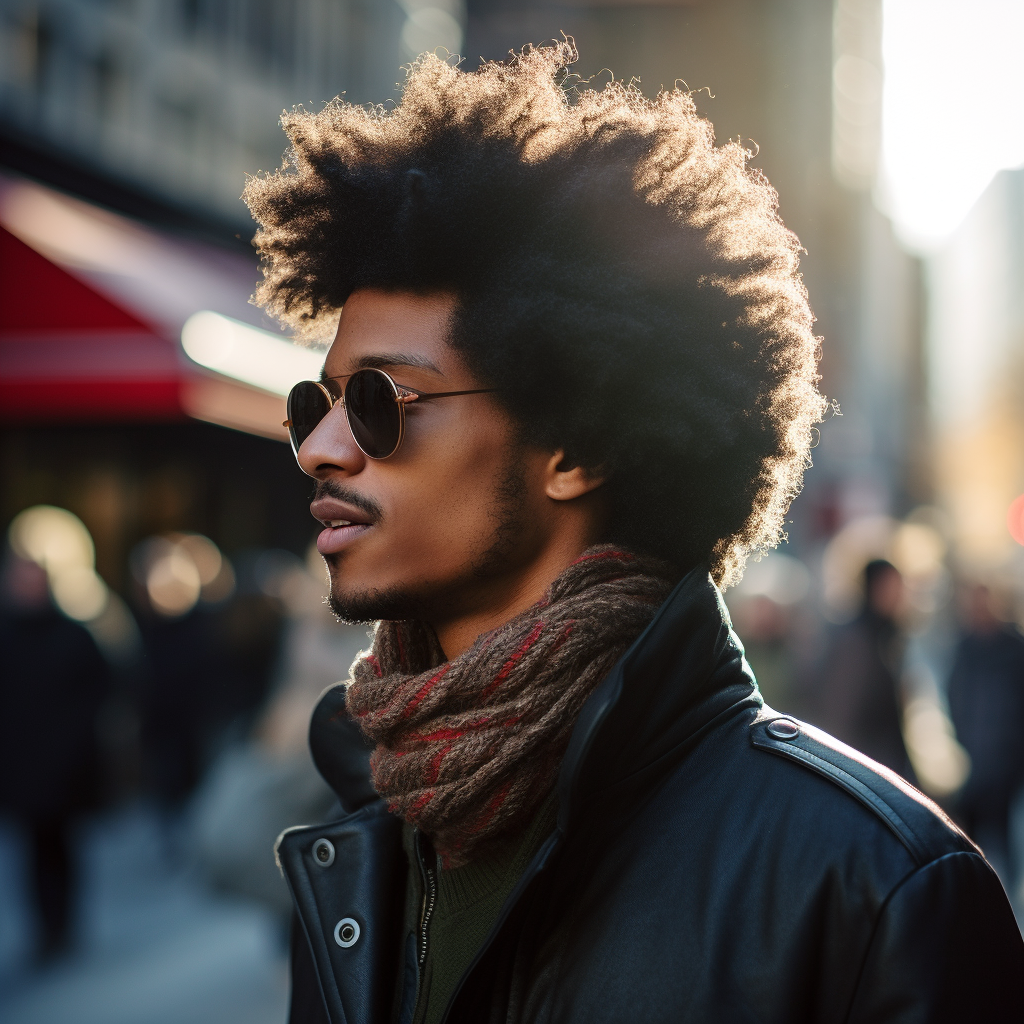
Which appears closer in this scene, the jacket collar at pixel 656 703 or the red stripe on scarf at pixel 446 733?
the jacket collar at pixel 656 703

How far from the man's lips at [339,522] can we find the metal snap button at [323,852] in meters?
0.53

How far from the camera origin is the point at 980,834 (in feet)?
24.2

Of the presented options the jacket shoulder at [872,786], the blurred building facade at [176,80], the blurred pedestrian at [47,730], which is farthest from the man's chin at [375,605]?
the blurred building facade at [176,80]

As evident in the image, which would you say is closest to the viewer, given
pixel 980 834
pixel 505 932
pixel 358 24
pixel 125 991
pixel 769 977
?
pixel 769 977

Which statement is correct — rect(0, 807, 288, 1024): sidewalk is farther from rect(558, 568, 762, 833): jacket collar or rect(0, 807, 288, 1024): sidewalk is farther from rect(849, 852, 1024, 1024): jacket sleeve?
rect(849, 852, 1024, 1024): jacket sleeve

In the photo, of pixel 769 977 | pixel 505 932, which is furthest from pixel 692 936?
pixel 505 932

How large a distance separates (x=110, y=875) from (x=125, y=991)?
96.4 inches

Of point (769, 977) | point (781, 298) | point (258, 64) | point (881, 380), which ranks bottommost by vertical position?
point (769, 977)

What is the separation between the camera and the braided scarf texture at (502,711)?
70.9 inches

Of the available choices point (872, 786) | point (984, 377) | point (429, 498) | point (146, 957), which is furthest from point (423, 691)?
point (984, 377)

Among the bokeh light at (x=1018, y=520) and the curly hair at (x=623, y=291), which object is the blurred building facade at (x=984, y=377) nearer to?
the bokeh light at (x=1018, y=520)

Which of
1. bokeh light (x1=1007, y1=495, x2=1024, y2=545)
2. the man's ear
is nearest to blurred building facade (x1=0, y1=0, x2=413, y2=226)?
the man's ear

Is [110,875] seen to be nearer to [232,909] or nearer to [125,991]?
[232,909]

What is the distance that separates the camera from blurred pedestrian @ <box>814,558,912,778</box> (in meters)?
5.87
